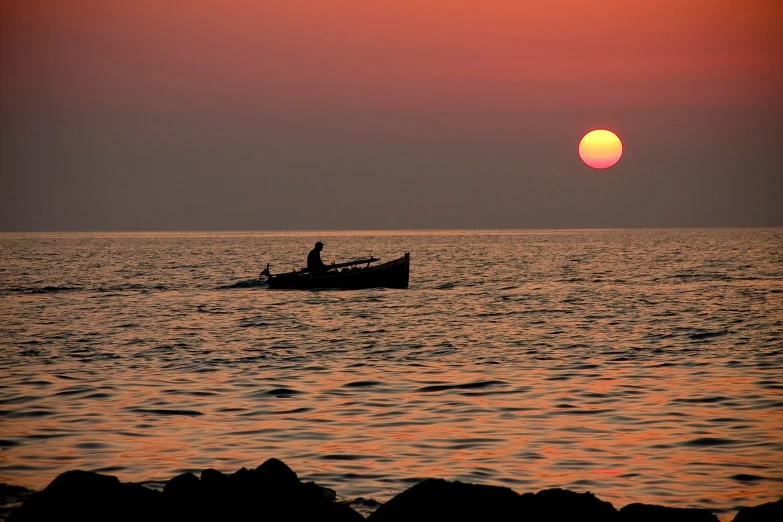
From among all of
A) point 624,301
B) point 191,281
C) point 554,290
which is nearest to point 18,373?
point 624,301

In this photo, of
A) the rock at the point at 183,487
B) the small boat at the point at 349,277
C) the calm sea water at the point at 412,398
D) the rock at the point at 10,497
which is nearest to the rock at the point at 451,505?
the rock at the point at 183,487

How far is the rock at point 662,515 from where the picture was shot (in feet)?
27.9

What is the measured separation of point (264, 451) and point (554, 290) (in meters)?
43.3

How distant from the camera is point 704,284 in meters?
58.6

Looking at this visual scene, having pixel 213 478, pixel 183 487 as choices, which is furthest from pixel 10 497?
pixel 213 478

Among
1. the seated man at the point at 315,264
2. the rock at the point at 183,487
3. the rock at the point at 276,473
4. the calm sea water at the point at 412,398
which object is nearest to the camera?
the rock at the point at 183,487

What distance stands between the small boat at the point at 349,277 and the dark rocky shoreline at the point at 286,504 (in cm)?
3617

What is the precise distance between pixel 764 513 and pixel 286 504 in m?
4.67

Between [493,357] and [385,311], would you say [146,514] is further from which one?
[385,311]

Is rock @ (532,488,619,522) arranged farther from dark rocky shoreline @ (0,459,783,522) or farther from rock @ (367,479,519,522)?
rock @ (367,479,519,522)

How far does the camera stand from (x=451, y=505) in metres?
8.66

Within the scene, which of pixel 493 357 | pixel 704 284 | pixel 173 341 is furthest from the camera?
pixel 704 284

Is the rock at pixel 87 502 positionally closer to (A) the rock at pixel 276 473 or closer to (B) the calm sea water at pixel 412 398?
(A) the rock at pixel 276 473

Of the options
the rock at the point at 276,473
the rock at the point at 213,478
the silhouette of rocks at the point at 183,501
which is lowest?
the silhouette of rocks at the point at 183,501
